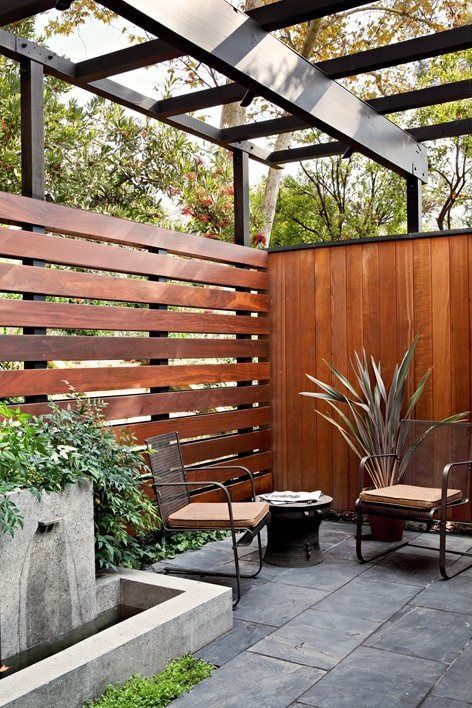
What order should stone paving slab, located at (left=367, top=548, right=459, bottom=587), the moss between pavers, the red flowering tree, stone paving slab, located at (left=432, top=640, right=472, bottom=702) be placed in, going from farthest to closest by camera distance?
the red flowering tree < stone paving slab, located at (left=367, top=548, right=459, bottom=587) < stone paving slab, located at (left=432, top=640, right=472, bottom=702) < the moss between pavers

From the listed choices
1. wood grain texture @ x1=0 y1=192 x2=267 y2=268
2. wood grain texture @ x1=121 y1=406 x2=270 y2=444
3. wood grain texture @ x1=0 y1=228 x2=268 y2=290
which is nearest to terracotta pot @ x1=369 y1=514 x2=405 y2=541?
wood grain texture @ x1=121 y1=406 x2=270 y2=444

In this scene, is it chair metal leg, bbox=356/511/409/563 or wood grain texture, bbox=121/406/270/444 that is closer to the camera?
chair metal leg, bbox=356/511/409/563

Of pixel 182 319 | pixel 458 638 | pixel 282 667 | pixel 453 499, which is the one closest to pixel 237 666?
pixel 282 667

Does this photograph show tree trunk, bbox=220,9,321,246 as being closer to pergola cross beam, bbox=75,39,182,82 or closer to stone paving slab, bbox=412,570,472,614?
pergola cross beam, bbox=75,39,182,82

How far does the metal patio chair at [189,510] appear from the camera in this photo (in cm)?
383

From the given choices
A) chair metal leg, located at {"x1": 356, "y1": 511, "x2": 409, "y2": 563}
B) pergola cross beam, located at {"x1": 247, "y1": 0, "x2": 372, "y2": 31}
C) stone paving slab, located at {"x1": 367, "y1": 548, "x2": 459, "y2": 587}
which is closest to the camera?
pergola cross beam, located at {"x1": 247, "y1": 0, "x2": 372, "y2": 31}

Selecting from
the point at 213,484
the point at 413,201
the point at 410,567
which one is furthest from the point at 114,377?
the point at 413,201

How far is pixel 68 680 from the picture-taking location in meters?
2.49

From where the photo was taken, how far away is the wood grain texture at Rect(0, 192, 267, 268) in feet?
12.4

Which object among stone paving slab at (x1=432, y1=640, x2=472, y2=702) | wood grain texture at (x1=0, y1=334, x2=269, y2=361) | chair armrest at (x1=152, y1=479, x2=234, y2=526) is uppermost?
wood grain texture at (x1=0, y1=334, x2=269, y2=361)

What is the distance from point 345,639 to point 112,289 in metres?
2.38

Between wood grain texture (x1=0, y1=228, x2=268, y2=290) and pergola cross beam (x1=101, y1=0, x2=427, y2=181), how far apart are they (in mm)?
1256

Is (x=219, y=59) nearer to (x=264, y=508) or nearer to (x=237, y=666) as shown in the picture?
(x=264, y=508)

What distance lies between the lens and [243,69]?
3635 mm
